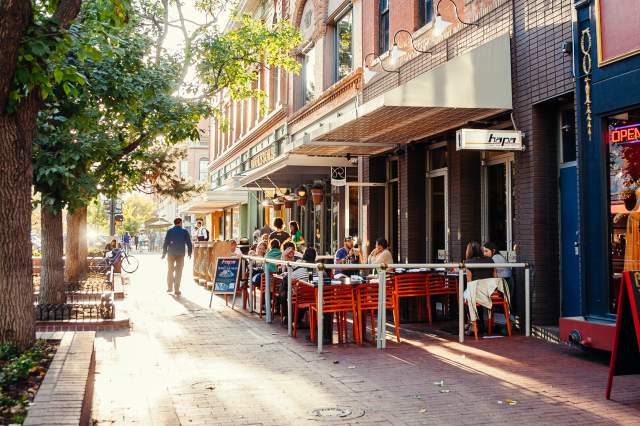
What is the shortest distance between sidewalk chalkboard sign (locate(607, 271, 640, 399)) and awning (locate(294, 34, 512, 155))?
4.39m

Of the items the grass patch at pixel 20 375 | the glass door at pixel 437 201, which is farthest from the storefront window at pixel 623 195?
the grass patch at pixel 20 375

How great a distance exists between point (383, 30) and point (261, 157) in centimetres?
1184

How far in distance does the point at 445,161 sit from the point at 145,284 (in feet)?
34.2

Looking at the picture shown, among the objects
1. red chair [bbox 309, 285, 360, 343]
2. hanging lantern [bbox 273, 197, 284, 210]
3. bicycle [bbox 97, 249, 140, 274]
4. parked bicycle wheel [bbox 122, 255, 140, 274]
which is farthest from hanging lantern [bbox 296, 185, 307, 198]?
red chair [bbox 309, 285, 360, 343]

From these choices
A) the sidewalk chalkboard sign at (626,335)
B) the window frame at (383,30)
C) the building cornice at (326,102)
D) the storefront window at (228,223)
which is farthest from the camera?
the storefront window at (228,223)

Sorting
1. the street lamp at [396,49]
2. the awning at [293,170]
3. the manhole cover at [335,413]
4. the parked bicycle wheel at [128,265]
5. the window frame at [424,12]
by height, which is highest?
the window frame at [424,12]

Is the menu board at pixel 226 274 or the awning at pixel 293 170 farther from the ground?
the awning at pixel 293 170

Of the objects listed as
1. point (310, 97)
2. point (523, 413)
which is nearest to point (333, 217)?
point (310, 97)

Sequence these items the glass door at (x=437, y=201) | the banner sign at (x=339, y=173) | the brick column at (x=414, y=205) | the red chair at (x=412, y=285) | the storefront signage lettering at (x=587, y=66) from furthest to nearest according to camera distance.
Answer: the banner sign at (x=339, y=173), the brick column at (x=414, y=205), the glass door at (x=437, y=201), the red chair at (x=412, y=285), the storefront signage lettering at (x=587, y=66)

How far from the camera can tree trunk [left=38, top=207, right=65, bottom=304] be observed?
11.6m

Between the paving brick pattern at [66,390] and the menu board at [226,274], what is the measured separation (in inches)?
284

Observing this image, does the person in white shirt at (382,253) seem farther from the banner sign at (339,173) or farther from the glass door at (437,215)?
the banner sign at (339,173)

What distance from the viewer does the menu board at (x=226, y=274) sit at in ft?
45.9

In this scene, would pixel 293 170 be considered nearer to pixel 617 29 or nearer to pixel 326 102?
pixel 326 102
